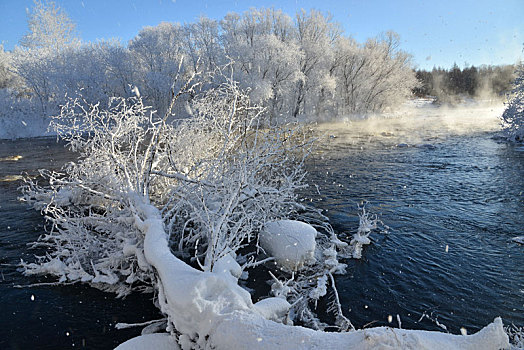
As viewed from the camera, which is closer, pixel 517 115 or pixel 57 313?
pixel 57 313

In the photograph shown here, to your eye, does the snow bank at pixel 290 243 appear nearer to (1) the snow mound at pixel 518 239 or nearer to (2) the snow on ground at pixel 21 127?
(1) the snow mound at pixel 518 239

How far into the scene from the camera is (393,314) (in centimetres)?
527

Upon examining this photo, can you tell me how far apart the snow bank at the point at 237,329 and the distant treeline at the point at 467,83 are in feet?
211

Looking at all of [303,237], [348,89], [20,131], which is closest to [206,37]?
[348,89]

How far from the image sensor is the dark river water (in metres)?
5.16

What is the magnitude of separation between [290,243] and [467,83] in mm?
81075

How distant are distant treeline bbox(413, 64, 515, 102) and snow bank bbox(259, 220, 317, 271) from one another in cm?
6093

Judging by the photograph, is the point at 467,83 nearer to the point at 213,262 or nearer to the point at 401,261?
the point at 401,261

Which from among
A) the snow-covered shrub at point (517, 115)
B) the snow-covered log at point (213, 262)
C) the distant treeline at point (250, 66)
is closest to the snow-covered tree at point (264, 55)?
the distant treeline at point (250, 66)

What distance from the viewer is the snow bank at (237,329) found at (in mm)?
2750

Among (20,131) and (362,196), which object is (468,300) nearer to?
(362,196)

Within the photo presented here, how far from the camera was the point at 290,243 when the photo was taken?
684cm

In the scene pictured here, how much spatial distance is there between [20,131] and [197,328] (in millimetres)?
35051

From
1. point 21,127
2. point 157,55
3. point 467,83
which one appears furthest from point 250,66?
point 467,83
